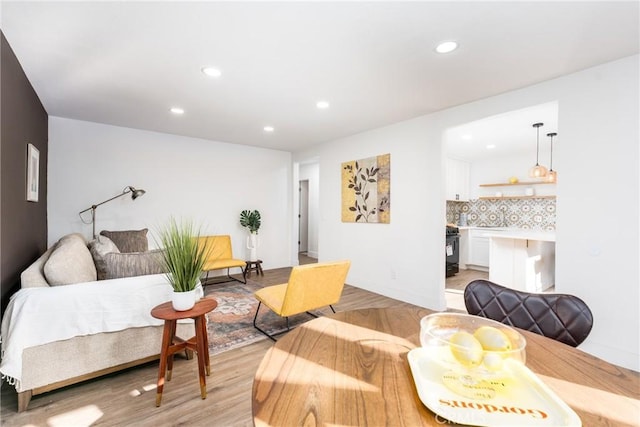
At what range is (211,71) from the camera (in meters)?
2.46

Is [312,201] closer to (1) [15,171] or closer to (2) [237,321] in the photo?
(2) [237,321]

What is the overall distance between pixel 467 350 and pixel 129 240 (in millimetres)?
4435

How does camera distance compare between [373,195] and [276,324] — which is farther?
[373,195]

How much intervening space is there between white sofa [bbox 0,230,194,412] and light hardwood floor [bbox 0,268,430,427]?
93mm

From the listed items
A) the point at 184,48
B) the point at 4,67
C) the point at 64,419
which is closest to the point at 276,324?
the point at 64,419

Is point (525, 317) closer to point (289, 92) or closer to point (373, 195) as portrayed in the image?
point (289, 92)

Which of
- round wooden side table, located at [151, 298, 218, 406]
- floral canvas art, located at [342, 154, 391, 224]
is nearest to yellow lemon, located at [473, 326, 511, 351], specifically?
round wooden side table, located at [151, 298, 218, 406]

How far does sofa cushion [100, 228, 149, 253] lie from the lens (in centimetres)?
386

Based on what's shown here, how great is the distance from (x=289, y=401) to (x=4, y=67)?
9.70 feet

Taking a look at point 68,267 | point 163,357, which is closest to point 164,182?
point 68,267

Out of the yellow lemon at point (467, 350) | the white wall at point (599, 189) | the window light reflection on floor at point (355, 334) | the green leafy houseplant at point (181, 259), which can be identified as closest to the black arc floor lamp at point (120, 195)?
the green leafy houseplant at point (181, 259)

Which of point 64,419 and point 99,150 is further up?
point 99,150

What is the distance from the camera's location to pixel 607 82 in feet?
7.61

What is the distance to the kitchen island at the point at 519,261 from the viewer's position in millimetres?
3725
